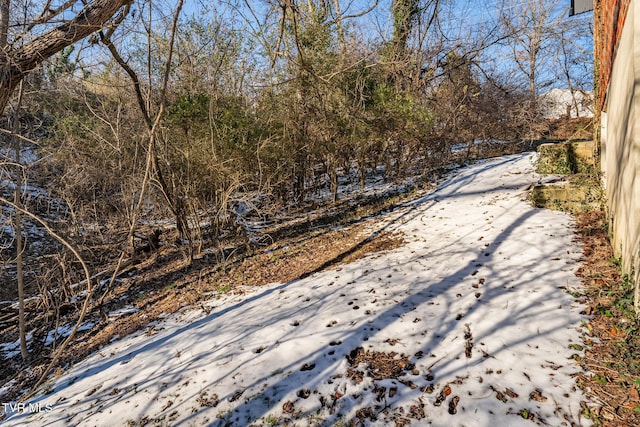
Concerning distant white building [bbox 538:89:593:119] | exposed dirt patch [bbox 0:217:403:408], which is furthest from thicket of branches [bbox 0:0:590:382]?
distant white building [bbox 538:89:593:119]

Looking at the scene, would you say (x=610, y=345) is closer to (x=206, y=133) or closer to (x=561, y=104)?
(x=206, y=133)

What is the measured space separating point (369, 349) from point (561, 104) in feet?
67.4

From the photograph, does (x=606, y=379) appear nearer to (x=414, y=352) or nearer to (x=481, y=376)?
(x=481, y=376)

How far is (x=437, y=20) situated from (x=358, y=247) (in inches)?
457

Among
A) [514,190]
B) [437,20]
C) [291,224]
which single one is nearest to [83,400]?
[291,224]

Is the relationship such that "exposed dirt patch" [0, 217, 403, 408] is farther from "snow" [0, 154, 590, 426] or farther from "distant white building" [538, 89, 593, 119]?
"distant white building" [538, 89, 593, 119]

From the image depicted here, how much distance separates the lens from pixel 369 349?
339 cm

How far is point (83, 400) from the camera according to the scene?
11.5 feet

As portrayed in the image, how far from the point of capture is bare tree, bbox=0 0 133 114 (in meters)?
2.44

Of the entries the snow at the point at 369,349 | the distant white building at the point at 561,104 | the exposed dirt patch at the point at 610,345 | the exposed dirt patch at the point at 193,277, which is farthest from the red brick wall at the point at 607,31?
the distant white building at the point at 561,104

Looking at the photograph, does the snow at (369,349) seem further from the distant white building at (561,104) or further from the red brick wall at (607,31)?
the distant white building at (561,104)

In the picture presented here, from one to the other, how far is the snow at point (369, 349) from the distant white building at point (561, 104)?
1467 centimetres

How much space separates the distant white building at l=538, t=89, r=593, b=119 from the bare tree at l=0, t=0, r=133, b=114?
18697mm

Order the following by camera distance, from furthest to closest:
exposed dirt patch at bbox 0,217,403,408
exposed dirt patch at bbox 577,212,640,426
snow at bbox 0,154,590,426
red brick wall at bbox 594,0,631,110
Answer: exposed dirt patch at bbox 0,217,403,408 < red brick wall at bbox 594,0,631,110 < snow at bbox 0,154,590,426 < exposed dirt patch at bbox 577,212,640,426
